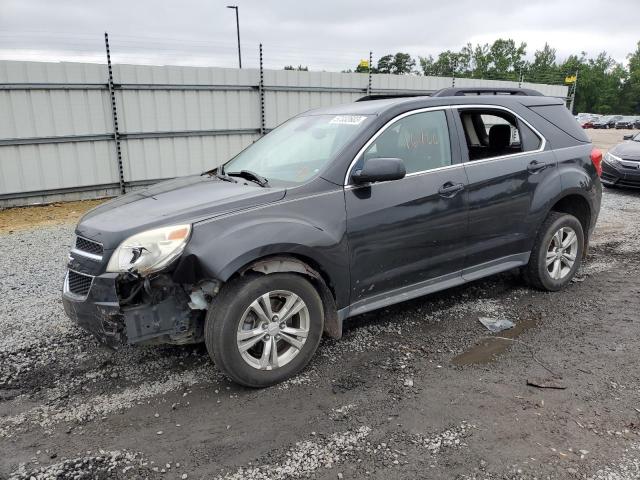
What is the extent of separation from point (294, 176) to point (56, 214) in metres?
6.89

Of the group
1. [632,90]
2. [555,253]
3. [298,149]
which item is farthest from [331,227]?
[632,90]

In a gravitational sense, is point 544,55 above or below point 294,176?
above

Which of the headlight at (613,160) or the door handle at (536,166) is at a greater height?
the door handle at (536,166)

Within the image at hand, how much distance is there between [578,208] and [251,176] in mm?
3281

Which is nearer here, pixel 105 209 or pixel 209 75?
pixel 105 209

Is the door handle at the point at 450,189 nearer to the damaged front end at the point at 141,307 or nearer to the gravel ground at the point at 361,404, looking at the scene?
the gravel ground at the point at 361,404

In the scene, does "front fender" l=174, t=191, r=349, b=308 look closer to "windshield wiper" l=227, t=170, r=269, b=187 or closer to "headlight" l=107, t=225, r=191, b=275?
"headlight" l=107, t=225, r=191, b=275

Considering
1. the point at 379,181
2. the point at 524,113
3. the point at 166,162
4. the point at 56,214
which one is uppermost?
the point at 524,113

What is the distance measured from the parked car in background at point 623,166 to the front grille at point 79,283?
10.7 m

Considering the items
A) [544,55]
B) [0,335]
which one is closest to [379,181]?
[0,335]

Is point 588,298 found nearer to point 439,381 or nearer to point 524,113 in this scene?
point 524,113

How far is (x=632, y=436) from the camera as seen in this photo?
2.71 meters

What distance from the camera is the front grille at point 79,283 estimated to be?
307 centimetres

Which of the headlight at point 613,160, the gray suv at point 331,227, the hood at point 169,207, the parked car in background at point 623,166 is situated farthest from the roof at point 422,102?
the headlight at point 613,160
